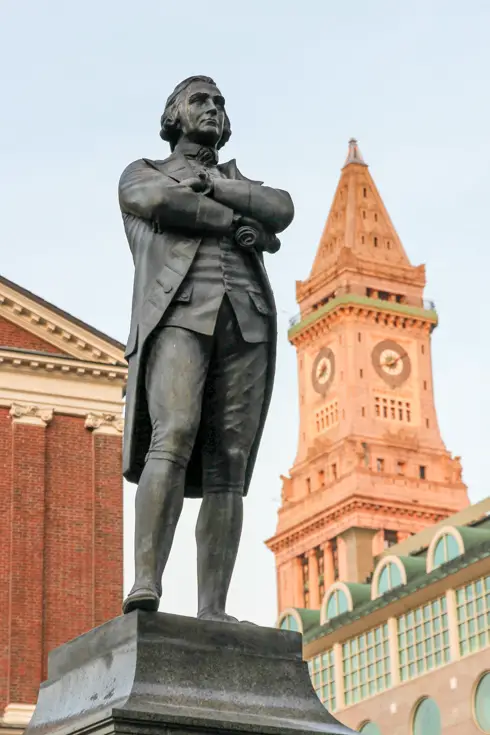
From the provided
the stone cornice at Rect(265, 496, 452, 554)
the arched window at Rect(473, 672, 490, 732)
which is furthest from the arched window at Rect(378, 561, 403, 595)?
the stone cornice at Rect(265, 496, 452, 554)

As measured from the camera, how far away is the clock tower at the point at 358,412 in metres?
132

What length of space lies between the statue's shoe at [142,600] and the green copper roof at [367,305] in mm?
130283

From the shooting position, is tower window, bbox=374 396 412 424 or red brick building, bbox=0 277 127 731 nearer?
red brick building, bbox=0 277 127 731

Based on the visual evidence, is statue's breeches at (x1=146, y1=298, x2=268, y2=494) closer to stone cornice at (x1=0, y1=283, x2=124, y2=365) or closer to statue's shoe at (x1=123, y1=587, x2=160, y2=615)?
statue's shoe at (x1=123, y1=587, x2=160, y2=615)

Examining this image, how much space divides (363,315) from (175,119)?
131370 mm

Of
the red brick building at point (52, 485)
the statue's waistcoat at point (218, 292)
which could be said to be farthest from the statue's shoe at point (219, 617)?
the red brick building at point (52, 485)

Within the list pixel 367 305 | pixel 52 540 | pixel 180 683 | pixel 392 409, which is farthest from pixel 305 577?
pixel 180 683

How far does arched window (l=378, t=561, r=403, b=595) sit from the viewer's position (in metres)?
70.2

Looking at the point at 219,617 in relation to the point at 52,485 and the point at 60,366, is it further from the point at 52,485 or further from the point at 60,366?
the point at 60,366

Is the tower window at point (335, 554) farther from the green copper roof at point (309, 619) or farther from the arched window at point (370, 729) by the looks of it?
the arched window at point (370, 729)

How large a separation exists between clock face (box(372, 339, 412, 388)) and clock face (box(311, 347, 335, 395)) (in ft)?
12.1

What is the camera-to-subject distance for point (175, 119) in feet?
26.5

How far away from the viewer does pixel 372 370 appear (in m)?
140

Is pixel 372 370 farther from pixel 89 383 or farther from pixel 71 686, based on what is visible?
pixel 71 686
